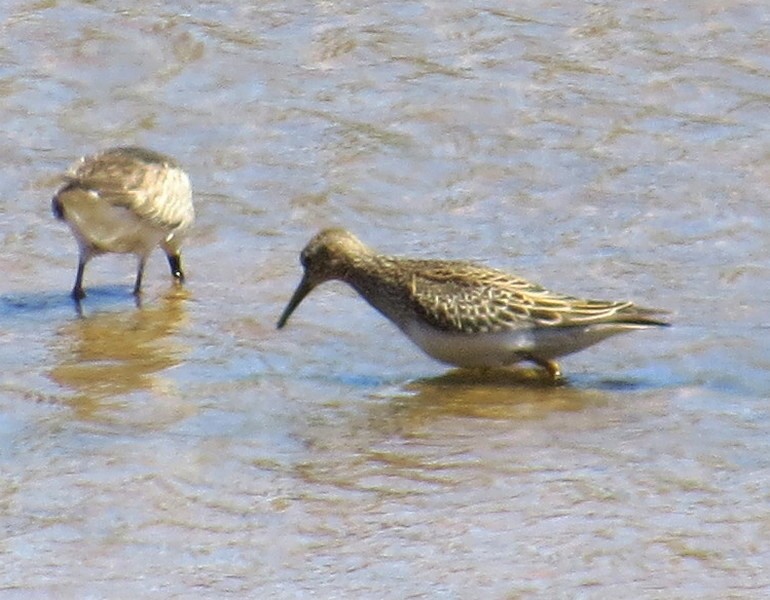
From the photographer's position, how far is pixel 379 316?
9.56 metres

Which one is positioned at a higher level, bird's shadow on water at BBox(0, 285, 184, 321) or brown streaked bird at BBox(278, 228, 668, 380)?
brown streaked bird at BBox(278, 228, 668, 380)

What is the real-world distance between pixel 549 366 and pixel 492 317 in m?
0.34

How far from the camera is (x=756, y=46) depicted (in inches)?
493

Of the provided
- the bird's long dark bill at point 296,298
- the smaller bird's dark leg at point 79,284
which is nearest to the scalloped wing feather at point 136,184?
the smaller bird's dark leg at point 79,284

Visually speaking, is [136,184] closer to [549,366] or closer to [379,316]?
[379,316]

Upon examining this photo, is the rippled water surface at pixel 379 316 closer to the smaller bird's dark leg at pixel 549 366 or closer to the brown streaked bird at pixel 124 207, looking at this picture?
the smaller bird's dark leg at pixel 549 366

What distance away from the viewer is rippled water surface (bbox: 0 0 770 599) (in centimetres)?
641

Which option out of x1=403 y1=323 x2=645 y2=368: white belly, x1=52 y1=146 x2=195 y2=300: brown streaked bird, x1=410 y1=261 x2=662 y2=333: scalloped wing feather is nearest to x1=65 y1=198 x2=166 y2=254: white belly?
x1=52 y1=146 x2=195 y2=300: brown streaked bird

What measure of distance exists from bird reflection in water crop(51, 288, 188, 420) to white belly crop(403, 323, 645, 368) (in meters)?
1.13

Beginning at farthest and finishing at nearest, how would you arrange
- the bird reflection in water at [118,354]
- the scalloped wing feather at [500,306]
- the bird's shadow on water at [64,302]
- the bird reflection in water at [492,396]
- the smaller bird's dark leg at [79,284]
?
the smaller bird's dark leg at [79,284], the bird's shadow on water at [64,302], the scalloped wing feather at [500,306], the bird reflection in water at [118,354], the bird reflection in water at [492,396]

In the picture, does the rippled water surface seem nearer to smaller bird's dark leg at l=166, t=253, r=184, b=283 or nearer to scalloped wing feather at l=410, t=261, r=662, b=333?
smaller bird's dark leg at l=166, t=253, r=184, b=283

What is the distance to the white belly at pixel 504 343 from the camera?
28.0ft

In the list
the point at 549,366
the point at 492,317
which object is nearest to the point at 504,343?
the point at 492,317

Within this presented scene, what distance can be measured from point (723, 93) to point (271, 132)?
2750 millimetres
